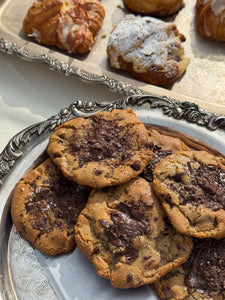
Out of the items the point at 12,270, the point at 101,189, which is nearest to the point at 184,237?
the point at 101,189

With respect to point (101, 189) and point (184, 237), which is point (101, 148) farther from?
point (184, 237)

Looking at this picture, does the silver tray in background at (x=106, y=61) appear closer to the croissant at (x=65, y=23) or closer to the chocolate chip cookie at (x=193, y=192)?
the croissant at (x=65, y=23)

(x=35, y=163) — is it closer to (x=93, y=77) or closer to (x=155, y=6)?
(x=93, y=77)

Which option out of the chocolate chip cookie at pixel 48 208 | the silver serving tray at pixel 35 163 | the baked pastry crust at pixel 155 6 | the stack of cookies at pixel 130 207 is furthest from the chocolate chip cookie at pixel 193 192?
the baked pastry crust at pixel 155 6

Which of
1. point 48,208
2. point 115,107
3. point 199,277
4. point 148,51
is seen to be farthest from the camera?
point 148,51

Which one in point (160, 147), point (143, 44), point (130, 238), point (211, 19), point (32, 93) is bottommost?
point (32, 93)

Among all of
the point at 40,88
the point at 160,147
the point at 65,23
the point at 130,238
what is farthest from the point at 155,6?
the point at 130,238
